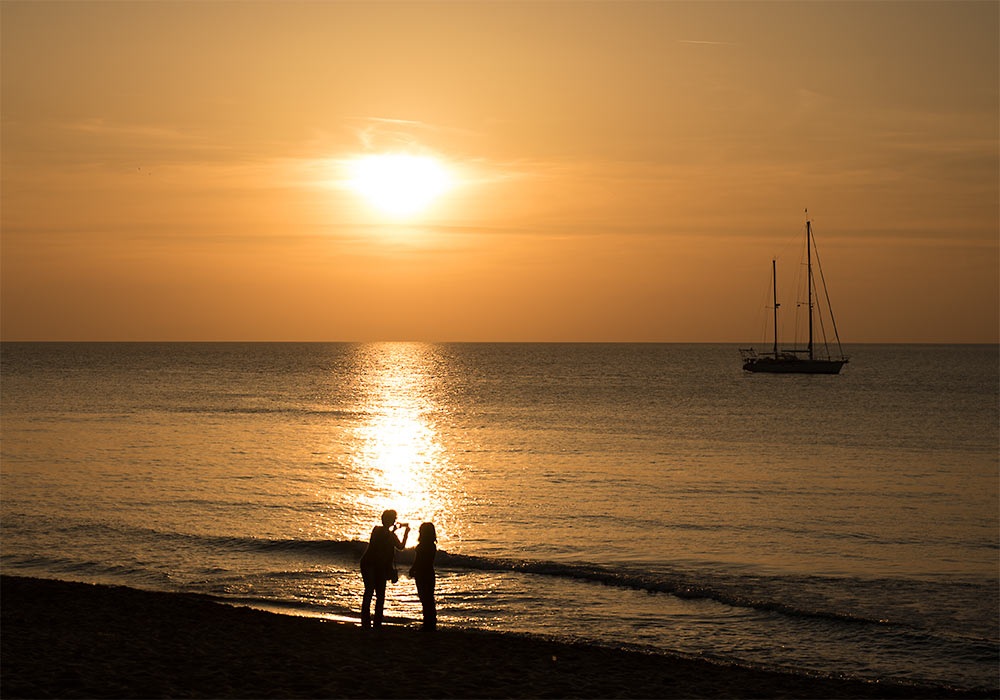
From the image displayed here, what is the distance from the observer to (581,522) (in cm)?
2894

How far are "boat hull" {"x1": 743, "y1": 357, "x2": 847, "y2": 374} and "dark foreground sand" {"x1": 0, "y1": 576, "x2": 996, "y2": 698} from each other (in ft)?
413

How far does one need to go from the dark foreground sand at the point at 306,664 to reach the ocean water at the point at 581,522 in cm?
219

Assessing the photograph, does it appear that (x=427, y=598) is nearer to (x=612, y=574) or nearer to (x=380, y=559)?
(x=380, y=559)

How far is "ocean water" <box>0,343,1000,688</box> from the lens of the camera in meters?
18.2

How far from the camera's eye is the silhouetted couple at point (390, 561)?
14.6m

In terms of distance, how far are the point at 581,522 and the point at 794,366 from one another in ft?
386

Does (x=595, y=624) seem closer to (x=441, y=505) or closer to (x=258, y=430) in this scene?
(x=441, y=505)

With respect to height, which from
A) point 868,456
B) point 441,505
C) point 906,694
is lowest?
point 906,694

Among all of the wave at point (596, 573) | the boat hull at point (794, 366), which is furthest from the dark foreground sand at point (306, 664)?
the boat hull at point (794, 366)

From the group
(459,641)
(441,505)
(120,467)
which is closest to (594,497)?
(441,505)

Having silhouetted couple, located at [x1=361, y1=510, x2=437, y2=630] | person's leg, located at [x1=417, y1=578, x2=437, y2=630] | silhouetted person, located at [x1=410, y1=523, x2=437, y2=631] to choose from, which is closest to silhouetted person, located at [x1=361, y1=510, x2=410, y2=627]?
silhouetted couple, located at [x1=361, y1=510, x2=437, y2=630]

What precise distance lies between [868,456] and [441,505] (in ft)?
88.5

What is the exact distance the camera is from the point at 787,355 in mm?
143375

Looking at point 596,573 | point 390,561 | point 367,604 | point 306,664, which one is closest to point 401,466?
point 596,573
